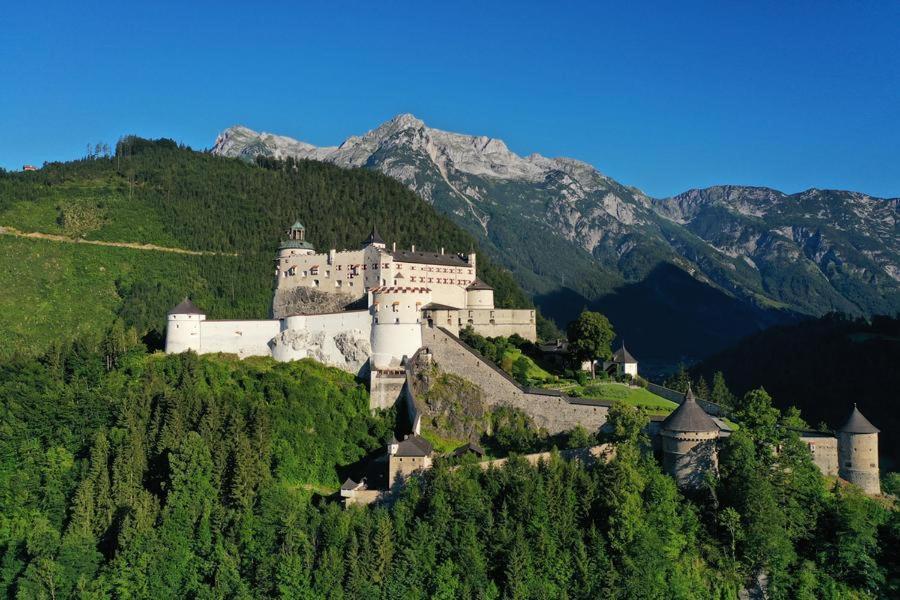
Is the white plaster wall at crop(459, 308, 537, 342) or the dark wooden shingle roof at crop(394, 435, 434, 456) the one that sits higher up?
the white plaster wall at crop(459, 308, 537, 342)

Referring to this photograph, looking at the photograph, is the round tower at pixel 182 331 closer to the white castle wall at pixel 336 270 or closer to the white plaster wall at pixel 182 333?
the white plaster wall at pixel 182 333

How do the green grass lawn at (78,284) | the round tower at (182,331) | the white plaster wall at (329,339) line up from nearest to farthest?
the white plaster wall at (329,339), the round tower at (182,331), the green grass lawn at (78,284)

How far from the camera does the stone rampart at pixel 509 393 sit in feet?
→ 183

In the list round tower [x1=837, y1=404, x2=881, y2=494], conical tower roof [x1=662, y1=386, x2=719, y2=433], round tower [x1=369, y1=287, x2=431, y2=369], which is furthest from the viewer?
round tower [x1=369, y1=287, x2=431, y2=369]

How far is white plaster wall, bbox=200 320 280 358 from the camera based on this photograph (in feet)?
219

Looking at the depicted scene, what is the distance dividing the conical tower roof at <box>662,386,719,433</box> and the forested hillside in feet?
137

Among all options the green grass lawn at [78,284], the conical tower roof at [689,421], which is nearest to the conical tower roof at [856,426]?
the conical tower roof at [689,421]

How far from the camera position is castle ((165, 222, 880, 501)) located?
1989 inches

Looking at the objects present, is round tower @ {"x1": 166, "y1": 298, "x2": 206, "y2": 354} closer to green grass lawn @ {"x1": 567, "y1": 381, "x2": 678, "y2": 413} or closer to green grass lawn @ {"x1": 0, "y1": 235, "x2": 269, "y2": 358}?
green grass lawn @ {"x1": 0, "y1": 235, "x2": 269, "y2": 358}

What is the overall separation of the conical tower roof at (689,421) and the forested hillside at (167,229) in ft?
137

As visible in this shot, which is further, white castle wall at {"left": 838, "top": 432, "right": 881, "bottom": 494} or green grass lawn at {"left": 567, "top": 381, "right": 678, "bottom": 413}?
green grass lawn at {"left": 567, "top": 381, "right": 678, "bottom": 413}

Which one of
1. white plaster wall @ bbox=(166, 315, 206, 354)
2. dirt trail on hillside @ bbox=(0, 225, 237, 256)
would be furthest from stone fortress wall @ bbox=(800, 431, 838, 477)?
dirt trail on hillside @ bbox=(0, 225, 237, 256)

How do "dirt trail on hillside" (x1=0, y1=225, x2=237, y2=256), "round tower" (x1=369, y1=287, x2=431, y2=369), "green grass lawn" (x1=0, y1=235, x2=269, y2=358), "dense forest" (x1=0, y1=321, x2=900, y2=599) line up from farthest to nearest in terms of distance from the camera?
1. "dirt trail on hillside" (x1=0, y1=225, x2=237, y2=256)
2. "green grass lawn" (x1=0, y1=235, x2=269, y2=358)
3. "round tower" (x1=369, y1=287, x2=431, y2=369)
4. "dense forest" (x1=0, y1=321, x2=900, y2=599)

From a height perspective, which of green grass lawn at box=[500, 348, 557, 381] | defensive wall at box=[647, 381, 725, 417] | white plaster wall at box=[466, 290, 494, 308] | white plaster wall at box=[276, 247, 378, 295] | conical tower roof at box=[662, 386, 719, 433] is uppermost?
white plaster wall at box=[276, 247, 378, 295]
